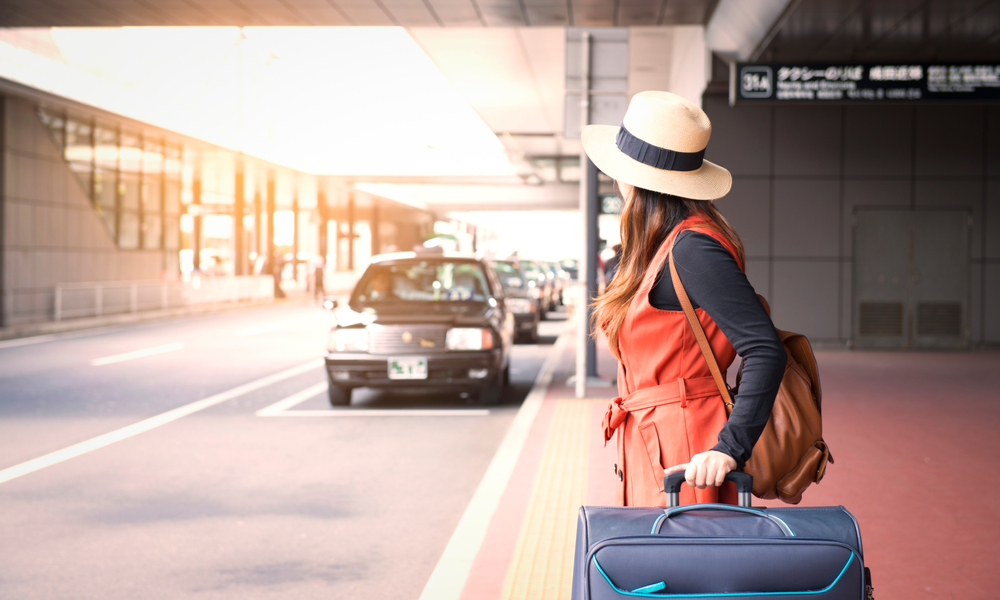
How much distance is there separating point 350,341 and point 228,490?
314cm

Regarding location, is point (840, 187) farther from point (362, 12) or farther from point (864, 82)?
point (362, 12)

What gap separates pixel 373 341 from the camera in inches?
353

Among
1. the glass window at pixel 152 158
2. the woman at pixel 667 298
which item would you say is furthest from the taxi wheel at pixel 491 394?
the glass window at pixel 152 158

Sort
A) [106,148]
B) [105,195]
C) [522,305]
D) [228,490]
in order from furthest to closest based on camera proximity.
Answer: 1. [105,195]
2. [106,148]
3. [522,305]
4. [228,490]

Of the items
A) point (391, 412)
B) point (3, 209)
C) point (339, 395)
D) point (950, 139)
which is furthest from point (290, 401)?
point (3, 209)

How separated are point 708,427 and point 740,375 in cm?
15

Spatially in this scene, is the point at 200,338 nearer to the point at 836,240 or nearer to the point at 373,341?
the point at 373,341

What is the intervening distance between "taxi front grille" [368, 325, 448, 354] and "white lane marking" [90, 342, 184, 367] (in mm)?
6178

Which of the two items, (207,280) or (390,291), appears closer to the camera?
(390,291)

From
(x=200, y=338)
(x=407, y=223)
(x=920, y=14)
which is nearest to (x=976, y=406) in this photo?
(x=920, y=14)

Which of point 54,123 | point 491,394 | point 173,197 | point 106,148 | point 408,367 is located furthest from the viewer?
point 173,197

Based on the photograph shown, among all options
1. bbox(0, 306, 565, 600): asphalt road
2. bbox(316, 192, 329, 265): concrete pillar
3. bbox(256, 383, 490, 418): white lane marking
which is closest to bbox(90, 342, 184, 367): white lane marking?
bbox(0, 306, 565, 600): asphalt road

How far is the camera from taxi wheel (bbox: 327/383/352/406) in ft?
30.8

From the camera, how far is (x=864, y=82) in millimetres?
10914
